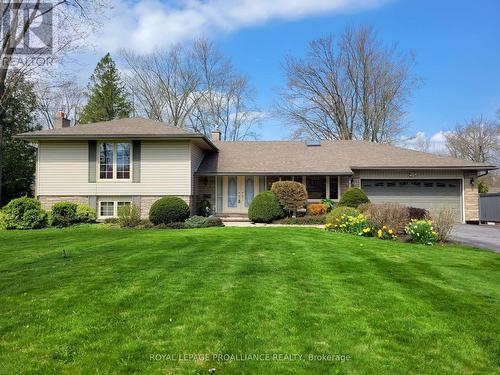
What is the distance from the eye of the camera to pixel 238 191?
20.4m

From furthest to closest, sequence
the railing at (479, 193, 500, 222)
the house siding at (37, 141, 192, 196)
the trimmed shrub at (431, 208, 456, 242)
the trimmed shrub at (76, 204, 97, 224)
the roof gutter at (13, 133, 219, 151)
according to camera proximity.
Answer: the railing at (479, 193, 500, 222) < the house siding at (37, 141, 192, 196) < the roof gutter at (13, 133, 219, 151) < the trimmed shrub at (76, 204, 97, 224) < the trimmed shrub at (431, 208, 456, 242)

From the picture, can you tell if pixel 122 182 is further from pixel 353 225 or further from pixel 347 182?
pixel 347 182

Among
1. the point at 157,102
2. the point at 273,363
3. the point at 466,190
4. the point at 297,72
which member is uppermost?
the point at 297,72

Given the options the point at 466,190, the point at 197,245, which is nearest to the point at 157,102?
the point at 466,190

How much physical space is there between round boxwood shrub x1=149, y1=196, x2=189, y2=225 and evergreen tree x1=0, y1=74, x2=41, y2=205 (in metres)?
13.0

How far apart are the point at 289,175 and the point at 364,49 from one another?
19711 millimetres

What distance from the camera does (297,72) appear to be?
35.1m

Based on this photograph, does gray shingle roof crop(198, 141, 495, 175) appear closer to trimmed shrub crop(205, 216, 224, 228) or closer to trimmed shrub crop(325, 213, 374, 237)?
trimmed shrub crop(205, 216, 224, 228)

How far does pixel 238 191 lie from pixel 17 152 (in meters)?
15.2

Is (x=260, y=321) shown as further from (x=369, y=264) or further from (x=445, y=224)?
(x=445, y=224)

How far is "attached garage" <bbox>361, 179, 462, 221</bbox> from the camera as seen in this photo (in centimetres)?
2031

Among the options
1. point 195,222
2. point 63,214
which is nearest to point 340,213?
point 195,222

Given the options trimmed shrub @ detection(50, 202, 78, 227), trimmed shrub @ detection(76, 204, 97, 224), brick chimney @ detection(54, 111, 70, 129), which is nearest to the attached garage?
trimmed shrub @ detection(76, 204, 97, 224)

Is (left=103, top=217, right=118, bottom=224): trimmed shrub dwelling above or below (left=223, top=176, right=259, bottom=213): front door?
below
